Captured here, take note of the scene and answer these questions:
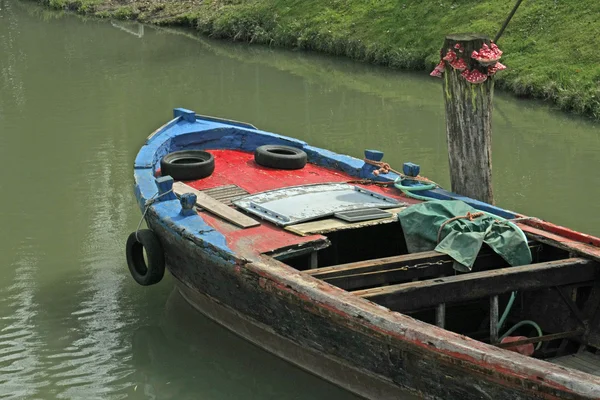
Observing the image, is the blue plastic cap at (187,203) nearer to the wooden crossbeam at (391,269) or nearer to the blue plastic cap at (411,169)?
the wooden crossbeam at (391,269)

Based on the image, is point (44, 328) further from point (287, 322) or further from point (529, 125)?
point (529, 125)

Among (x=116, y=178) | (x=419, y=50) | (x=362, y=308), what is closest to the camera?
(x=362, y=308)

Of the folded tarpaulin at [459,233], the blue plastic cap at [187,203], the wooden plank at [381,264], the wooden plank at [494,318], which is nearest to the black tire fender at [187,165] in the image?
the blue plastic cap at [187,203]

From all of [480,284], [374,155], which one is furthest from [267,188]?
[480,284]

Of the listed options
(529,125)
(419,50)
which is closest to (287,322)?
(529,125)

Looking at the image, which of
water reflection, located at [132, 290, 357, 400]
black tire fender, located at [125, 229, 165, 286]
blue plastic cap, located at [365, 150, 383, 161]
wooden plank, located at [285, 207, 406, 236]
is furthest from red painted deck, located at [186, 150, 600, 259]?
water reflection, located at [132, 290, 357, 400]

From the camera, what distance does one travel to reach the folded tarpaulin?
812 cm

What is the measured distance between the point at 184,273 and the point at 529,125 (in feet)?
35.3

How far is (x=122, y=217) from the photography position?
1282cm

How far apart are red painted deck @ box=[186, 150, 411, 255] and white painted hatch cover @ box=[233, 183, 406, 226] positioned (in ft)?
0.64

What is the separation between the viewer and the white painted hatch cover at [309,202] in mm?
9102

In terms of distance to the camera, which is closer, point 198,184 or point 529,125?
point 198,184

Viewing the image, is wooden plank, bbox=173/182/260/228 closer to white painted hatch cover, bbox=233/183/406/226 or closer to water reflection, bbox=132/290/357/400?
white painted hatch cover, bbox=233/183/406/226

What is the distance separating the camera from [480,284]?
7535 mm
